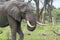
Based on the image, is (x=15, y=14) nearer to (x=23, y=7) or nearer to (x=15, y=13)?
(x=15, y=13)

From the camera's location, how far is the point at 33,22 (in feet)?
29.4

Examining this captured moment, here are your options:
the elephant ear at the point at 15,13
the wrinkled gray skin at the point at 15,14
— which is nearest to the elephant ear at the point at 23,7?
the wrinkled gray skin at the point at 15,14

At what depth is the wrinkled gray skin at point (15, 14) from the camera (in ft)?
30.1

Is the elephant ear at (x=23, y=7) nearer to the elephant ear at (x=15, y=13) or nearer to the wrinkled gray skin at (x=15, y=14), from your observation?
the wrinkled gray skin at (x=15, y=14)

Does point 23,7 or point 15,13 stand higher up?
point 23,7

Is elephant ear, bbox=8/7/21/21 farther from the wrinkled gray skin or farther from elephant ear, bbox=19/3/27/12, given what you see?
elephant ear, bbox=19/3/27/12

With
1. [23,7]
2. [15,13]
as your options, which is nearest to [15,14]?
[15,13]

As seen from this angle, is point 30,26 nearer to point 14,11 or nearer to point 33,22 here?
point 33,22

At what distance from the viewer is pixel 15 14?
934 centimetres

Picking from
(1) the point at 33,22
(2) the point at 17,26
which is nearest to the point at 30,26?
(1) the point at 33,22

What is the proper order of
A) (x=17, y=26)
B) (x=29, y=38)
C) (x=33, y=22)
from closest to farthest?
1. (x=33, y=22)
2. (x=17, y=26)
3. (x=29, y=38)

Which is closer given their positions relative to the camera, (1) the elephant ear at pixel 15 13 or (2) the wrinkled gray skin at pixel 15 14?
(2) the wrinkled gray skin at pixel 15 14

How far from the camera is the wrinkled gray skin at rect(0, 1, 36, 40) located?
9.17 meters

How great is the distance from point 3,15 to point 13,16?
1.52 feet
